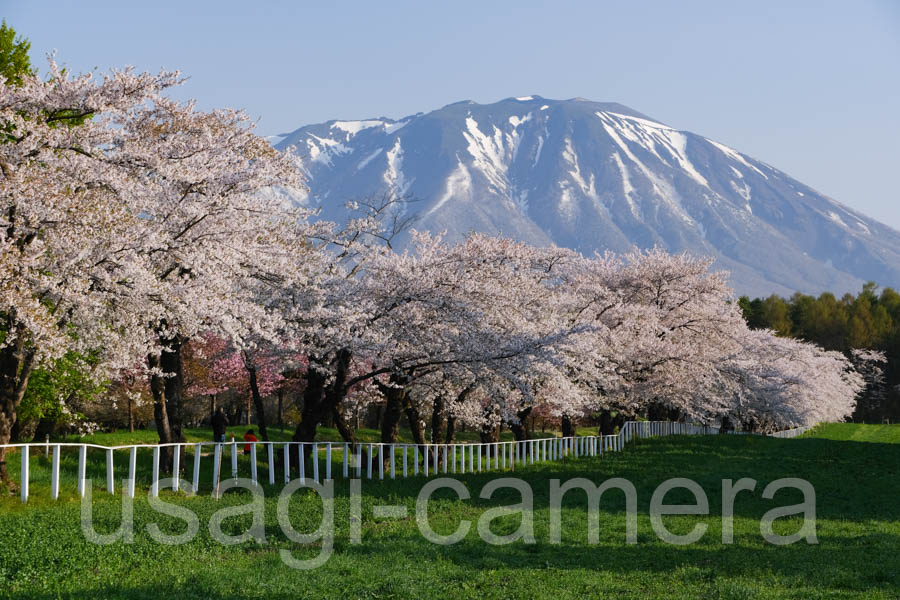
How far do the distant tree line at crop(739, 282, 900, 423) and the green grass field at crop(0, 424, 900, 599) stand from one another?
100 m

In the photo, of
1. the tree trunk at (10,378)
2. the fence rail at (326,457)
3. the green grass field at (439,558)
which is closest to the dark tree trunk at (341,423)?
the fence rail at (326,457)

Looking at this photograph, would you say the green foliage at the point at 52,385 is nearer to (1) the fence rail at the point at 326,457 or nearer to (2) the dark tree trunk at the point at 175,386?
(1) the fence rail at the point at 326,457

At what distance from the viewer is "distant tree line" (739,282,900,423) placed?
118 metres

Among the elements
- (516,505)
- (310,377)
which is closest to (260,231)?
(310,377)

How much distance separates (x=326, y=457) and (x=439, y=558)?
12.8 meters

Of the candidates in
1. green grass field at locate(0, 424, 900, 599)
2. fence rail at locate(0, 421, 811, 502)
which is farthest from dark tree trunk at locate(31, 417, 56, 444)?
green grass field at locate(0, 424, 900, 599)

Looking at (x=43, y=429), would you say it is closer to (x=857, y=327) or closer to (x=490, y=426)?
(x=490, y=426)

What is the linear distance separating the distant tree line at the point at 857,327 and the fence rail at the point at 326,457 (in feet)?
254

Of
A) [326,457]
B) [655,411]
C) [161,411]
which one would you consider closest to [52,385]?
[161,411]

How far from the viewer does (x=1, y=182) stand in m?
17.8

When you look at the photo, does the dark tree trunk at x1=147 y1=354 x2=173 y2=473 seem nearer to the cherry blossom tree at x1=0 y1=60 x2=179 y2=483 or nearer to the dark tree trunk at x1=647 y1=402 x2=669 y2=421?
the cherry blossom tree at x1=0 y1=60 x2=179 y2=483

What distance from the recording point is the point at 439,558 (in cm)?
1295

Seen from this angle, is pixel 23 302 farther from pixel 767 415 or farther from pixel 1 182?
pixel 767 415

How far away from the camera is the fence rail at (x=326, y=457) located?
59.9 ft
